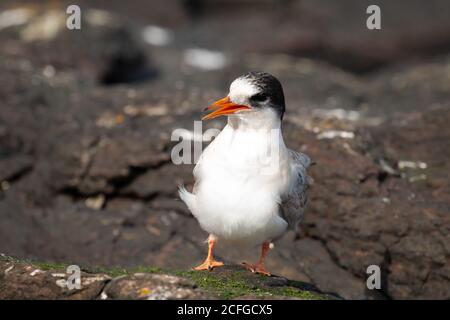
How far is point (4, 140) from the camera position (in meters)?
10.2

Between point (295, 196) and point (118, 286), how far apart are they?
196 cm

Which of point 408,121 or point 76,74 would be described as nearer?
point 408,121

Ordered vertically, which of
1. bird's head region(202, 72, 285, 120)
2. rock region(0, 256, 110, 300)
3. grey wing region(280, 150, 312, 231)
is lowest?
rock region(0, 256, 110, 300)

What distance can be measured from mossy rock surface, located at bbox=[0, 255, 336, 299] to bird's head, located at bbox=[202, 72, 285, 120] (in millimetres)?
1418

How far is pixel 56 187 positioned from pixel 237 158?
4.00m

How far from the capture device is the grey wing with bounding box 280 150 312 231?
269 inches

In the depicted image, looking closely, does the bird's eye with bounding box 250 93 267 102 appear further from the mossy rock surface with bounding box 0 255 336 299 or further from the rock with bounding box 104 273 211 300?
the rock with bounding box 104 273 211 300

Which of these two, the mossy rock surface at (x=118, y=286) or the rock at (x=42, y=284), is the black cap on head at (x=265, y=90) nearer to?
the mossy rock surface at (x=118, y=286)

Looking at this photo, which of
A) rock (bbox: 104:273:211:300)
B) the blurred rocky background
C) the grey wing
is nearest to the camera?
rock (bbox: 104:273:211:300)

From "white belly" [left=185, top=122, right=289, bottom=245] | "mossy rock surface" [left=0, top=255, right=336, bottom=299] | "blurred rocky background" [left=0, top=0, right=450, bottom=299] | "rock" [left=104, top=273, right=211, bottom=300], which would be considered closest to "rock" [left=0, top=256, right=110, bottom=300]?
"mossy rock surface" [left=0, top=255, right=336, bottom=299]

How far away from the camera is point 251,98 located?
21.6ft

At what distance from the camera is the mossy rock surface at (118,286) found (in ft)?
18.6

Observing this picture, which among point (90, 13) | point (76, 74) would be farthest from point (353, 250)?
point (90, 13)
